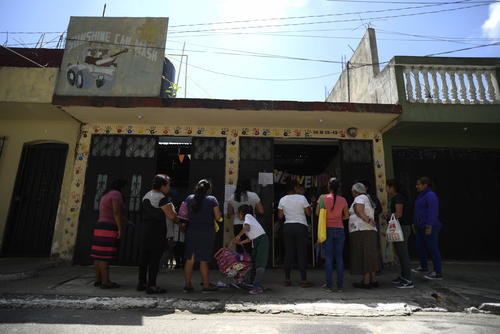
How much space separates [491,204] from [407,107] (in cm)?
329

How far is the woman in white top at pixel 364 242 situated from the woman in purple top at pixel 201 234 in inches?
83.1

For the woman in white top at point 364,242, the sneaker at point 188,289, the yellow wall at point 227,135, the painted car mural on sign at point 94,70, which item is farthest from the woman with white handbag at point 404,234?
the painted car mural on sign at point 94,70

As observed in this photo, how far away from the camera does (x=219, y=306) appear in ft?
11.5

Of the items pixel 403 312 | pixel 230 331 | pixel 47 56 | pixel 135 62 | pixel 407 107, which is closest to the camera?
pixel 230 331

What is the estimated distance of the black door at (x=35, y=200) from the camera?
6.57m

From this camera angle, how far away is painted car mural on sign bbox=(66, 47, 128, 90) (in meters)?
6.40

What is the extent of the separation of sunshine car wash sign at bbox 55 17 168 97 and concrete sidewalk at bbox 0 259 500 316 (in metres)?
3.93

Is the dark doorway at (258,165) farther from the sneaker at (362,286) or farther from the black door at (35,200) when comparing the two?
the black door at (35,200)

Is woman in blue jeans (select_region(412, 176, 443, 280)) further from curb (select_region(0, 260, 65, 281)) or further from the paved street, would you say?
curb (select_region(0, 260, 65, 281))

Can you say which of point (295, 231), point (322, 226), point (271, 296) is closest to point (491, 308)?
point (322, 226)

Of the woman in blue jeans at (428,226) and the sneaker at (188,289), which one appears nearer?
the sneaker at (188,289)

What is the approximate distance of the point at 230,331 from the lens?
2.79m

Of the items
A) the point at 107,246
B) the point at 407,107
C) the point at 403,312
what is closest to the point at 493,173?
the point at 407,107

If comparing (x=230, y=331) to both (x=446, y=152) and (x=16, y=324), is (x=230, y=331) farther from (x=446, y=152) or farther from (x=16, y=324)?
(x=446, y=152)
